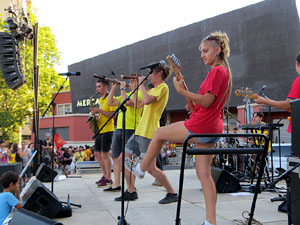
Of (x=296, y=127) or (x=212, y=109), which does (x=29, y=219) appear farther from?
(x=296, y=127)

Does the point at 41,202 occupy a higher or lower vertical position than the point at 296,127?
lower

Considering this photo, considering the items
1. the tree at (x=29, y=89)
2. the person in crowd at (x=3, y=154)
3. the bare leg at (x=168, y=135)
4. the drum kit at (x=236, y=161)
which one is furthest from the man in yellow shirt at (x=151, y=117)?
the tree at (x=29, y=89)

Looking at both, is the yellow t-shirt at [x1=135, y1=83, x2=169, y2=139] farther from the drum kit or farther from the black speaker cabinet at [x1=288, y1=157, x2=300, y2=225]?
the drum kit

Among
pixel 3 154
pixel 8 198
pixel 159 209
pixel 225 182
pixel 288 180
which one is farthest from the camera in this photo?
pixel 3 154

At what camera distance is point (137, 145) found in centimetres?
493

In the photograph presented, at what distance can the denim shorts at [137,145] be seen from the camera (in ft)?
14.5

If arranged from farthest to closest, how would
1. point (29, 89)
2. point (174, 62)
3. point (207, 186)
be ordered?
1. point (29, 89)
2. point (174, 62)
3. point (207, 186)

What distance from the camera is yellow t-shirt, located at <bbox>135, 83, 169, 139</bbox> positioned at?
14.7 ft

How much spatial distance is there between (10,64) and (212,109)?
8.71 m

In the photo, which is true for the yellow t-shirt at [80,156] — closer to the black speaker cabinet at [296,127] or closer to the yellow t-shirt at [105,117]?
the yellow t-shirt at [105,117]

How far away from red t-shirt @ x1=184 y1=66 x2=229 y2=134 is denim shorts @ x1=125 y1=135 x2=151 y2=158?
1.47 metres

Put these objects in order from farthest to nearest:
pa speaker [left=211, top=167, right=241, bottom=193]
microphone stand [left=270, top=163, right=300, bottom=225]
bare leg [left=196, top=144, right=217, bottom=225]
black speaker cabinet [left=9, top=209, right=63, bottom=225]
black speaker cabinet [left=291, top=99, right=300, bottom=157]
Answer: pa speaker [left=211, top=167, right=241, bottom=193]
bare leg [left=196, top=144, right=217, bottom=225]
black speaker cabinet [left=291, top=99, right=300, bottom=157]
microphone stand [left=270, top=163, right=300, bottom=225]
black speaker cabinet [left=9, top=209, right=63, bottom=225]

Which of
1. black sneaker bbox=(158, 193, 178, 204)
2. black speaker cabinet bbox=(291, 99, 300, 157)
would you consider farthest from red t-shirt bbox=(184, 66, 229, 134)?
black sneaker bbox=(158, 193, 178, 204)

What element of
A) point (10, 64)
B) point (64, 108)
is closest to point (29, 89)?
point (64, 108)
